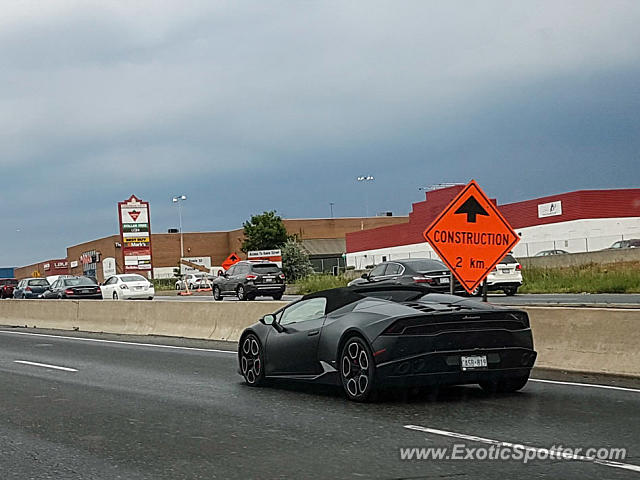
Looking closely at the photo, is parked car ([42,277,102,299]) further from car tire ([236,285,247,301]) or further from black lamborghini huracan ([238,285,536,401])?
black lamborghini huracan ([238,285,536,401])

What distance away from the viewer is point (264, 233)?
101 meters

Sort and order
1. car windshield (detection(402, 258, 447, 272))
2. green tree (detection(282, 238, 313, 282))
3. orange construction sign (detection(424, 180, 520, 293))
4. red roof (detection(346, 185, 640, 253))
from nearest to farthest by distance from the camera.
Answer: orange construction sign (detection(424, 180, 520, 293)) < car windshield (detection(402, 258, 447, 272)) < red roof (detection(346, 185, 640, 253)) < green tree (detection(282, 238, 313, 282))

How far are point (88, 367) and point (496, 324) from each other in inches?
316

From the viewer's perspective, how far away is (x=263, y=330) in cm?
1241

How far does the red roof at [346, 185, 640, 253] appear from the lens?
60.8 metres

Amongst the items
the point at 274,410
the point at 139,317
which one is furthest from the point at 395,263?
the point at 274,410

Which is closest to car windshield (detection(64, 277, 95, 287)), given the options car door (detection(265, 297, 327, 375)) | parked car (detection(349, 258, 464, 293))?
parked car (detection(349, 258, 464, 293))

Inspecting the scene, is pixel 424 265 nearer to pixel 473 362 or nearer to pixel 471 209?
pixel 471 209

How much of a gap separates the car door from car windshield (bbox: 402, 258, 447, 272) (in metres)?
16.6

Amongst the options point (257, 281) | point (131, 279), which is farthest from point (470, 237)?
point (131, 279)

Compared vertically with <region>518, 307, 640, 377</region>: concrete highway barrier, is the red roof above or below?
above

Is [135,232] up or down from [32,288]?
up

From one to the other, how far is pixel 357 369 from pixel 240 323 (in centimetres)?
999
